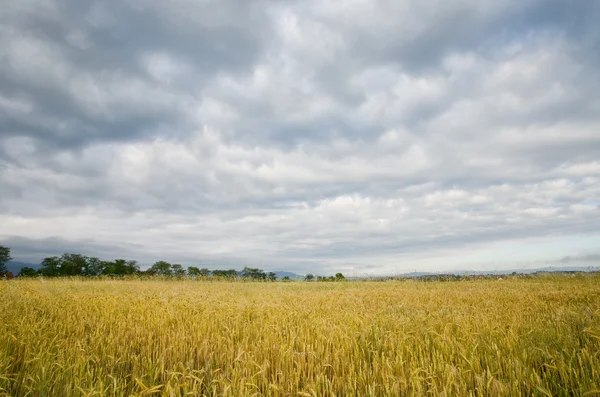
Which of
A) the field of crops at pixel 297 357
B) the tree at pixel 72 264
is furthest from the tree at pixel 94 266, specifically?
the field of crops at pixel 297 357

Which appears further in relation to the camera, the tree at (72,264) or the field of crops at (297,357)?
the tree at (72,264)

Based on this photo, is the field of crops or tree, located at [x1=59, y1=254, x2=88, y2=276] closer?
the field of crops

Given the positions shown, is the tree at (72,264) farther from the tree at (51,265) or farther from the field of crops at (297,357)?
the field of crops at (297,357)

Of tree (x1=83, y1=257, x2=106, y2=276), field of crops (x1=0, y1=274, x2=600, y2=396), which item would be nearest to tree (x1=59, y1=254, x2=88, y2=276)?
tree (x1=83, y1=257, x2=106, y2=276)

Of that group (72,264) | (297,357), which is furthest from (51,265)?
(297,357)

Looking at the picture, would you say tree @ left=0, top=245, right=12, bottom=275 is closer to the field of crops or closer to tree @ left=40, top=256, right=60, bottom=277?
tree @ left=40, top=256, right=60, bottom=277

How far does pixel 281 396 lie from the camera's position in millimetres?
3580

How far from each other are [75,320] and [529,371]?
846 centimetres

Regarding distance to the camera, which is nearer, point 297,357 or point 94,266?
point 297,357

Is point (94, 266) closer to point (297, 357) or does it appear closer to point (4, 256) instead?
point (4, 256)

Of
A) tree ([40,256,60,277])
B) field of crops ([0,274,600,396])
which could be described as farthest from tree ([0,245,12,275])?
field of crops ([0,274,600,396])

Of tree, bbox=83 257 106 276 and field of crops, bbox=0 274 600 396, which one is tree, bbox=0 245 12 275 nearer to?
tree, bbox=83 257 106 276

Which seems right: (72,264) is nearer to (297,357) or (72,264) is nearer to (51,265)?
(51,265)

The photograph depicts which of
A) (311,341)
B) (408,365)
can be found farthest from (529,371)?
(311,341)
